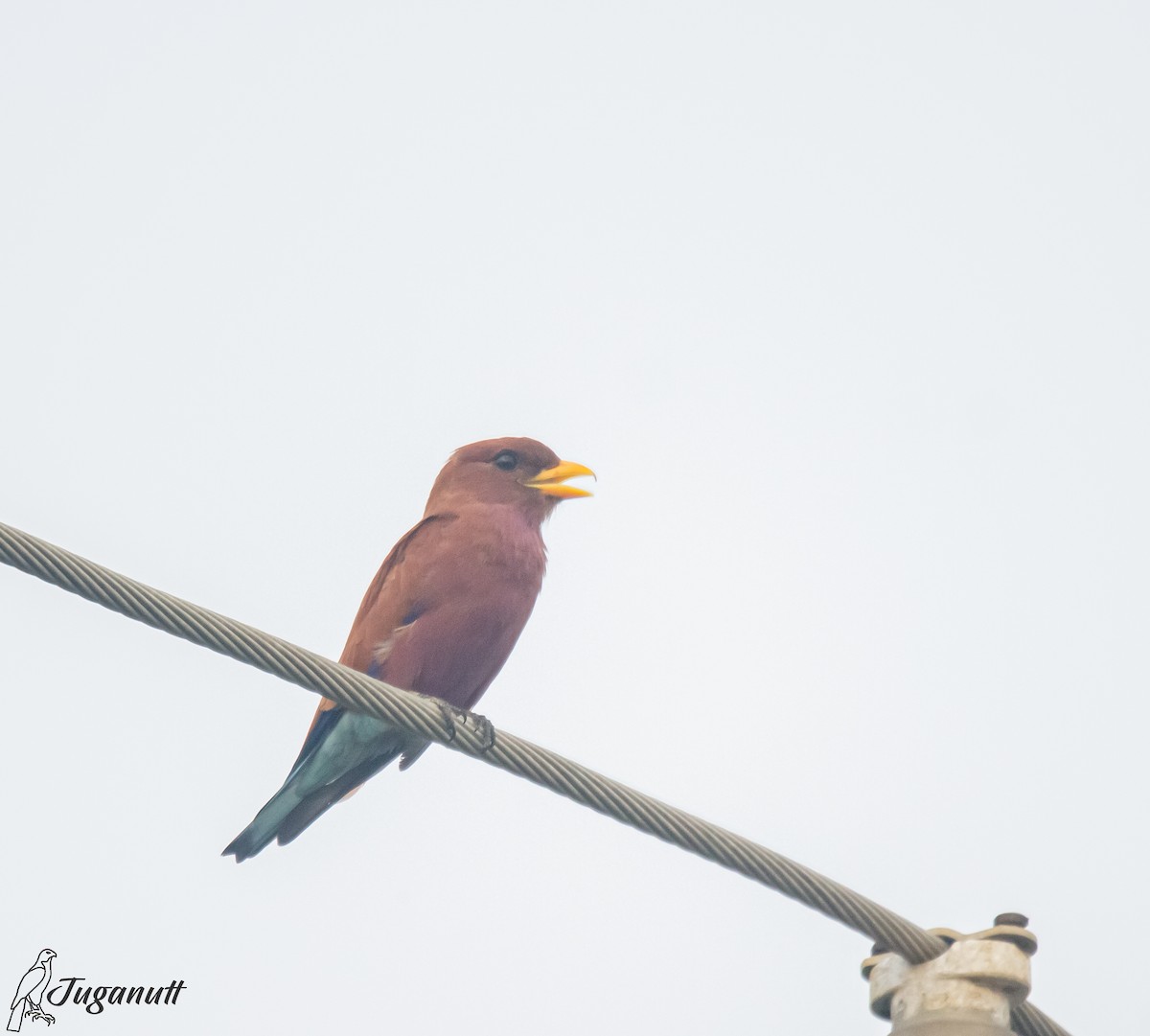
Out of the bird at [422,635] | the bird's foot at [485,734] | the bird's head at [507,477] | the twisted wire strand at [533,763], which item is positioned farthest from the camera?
the bird's head at [507,477]

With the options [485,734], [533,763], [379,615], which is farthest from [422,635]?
[533,763]

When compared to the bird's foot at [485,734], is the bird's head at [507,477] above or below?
above

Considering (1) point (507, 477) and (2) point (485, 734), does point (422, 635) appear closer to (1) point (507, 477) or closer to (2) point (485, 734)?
(1) point (507, 477)

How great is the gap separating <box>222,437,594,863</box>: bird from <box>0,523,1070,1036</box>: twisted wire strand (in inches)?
73.4

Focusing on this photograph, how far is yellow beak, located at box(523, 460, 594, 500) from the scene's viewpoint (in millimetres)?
6152

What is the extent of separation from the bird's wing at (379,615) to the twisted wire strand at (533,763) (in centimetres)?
193

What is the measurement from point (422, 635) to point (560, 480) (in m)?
1.02

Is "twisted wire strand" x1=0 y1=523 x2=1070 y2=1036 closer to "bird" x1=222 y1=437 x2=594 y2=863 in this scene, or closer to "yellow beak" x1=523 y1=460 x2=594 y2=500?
"bird" x1=222 y1=437 x2=594 y2=863

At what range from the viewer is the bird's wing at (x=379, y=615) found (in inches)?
217

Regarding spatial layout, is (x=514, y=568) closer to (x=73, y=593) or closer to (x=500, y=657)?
(x=500, y=657)

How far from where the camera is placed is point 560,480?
6250 mm

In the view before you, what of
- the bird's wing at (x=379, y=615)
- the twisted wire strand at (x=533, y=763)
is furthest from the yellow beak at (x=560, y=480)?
the twisted wire strand at (x=533, y=763)

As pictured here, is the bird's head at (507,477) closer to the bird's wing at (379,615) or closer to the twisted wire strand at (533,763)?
the bird's wing at (379,615)

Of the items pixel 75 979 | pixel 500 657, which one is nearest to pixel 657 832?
pixel 500 657
